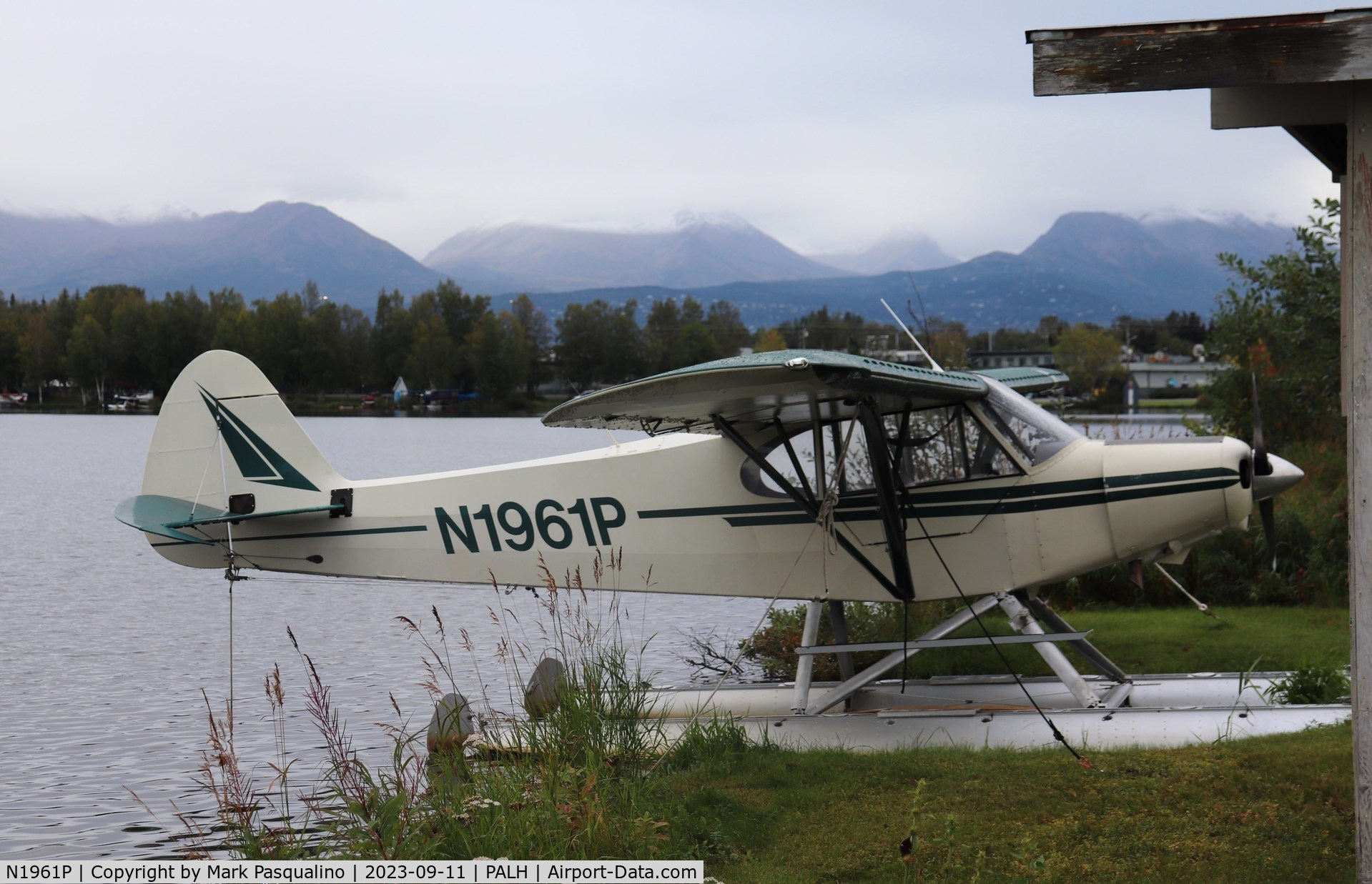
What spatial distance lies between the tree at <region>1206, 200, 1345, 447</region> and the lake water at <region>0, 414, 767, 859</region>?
24.1 feet

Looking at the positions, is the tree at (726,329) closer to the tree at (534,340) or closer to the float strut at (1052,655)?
the tree at (534,340)

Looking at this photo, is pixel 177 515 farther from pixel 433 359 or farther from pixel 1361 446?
pixel 433 359

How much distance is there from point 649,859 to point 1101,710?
4.05 m

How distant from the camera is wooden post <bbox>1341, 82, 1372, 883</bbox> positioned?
3990 mm

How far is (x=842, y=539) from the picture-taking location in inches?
323

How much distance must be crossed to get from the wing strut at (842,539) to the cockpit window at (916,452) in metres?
0.14

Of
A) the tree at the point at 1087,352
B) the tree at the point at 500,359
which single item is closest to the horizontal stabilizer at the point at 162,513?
the tree at the point at 500,359

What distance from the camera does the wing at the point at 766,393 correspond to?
6.55m

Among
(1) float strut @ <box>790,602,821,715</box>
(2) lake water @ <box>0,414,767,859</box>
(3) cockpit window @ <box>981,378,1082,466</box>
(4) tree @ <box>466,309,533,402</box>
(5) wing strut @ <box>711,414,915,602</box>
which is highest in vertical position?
(4) tree @ <box>466,309,533,402</box>

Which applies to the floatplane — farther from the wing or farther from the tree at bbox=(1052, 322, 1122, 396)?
the tree at bbox=(1052, 322, 1122, 396)

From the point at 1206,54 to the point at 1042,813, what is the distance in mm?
3350

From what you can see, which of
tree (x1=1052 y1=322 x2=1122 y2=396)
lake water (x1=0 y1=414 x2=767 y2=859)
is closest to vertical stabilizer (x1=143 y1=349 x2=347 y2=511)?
lake water (x1=0 y1=414 x2=767 y2=859)

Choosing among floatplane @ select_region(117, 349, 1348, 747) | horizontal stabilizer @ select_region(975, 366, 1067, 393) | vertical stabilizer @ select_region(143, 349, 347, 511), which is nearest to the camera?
floatplane @ select_region(117, 349, 1348, 747)

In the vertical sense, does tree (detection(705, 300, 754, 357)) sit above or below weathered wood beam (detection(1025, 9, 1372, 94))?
above
